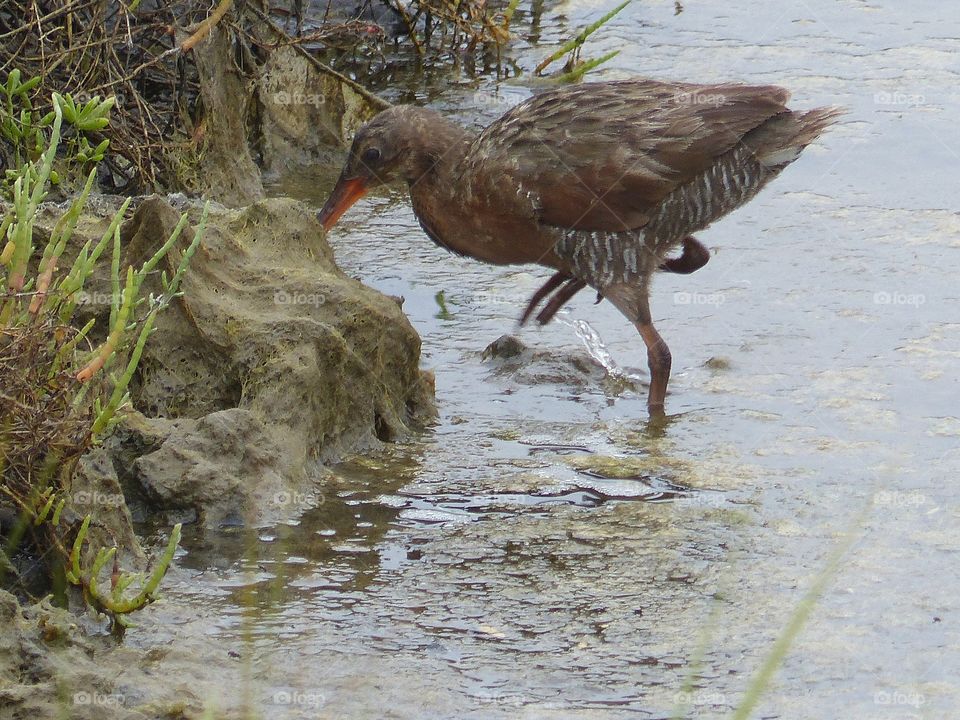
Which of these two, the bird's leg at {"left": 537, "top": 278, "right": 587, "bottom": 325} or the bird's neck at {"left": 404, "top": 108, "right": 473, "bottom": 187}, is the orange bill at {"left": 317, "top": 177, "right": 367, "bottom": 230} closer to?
the bird's neck at {"left": 404, "top": 108, "right": 473, "bottom": 187}

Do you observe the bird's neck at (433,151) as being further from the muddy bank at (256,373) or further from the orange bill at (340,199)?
the muddy bank at (256,373)

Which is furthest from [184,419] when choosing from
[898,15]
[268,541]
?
[898,15]

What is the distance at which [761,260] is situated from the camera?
281 inches

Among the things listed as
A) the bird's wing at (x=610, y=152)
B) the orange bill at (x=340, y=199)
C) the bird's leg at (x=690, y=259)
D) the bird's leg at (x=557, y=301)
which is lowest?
the bird's leg at (x=557, y=301)

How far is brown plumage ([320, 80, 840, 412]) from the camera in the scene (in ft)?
19.8

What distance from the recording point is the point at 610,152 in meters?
6.04

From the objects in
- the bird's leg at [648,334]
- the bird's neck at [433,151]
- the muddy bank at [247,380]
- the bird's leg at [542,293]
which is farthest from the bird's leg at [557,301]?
the muddy bank at [247,380]

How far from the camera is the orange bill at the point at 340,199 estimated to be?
6523mm

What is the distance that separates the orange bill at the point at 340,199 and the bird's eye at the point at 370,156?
162 millimetres

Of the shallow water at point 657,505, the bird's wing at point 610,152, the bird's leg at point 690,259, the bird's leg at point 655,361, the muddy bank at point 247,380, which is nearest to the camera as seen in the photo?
the shallow water at point 657,505

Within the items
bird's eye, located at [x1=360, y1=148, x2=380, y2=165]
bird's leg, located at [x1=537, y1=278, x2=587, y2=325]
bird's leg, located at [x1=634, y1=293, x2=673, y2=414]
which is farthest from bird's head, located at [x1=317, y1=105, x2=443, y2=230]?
bird's leg, located at [x1=634, y1=293, x2=673, y2=414]

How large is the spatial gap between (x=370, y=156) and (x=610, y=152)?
107cm

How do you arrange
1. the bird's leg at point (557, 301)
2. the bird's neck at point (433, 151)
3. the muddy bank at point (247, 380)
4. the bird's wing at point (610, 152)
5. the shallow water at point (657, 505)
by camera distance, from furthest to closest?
1. the bird's leg at point (557, 301)
2. the bird's neck at point (433, 151)
3. the bird's wing at point (610, 152)
4. the muddy bank at point (247, 380)
5. the shallow water at point (657, 505)

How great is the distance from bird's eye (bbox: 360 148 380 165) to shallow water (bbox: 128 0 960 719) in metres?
0.74
